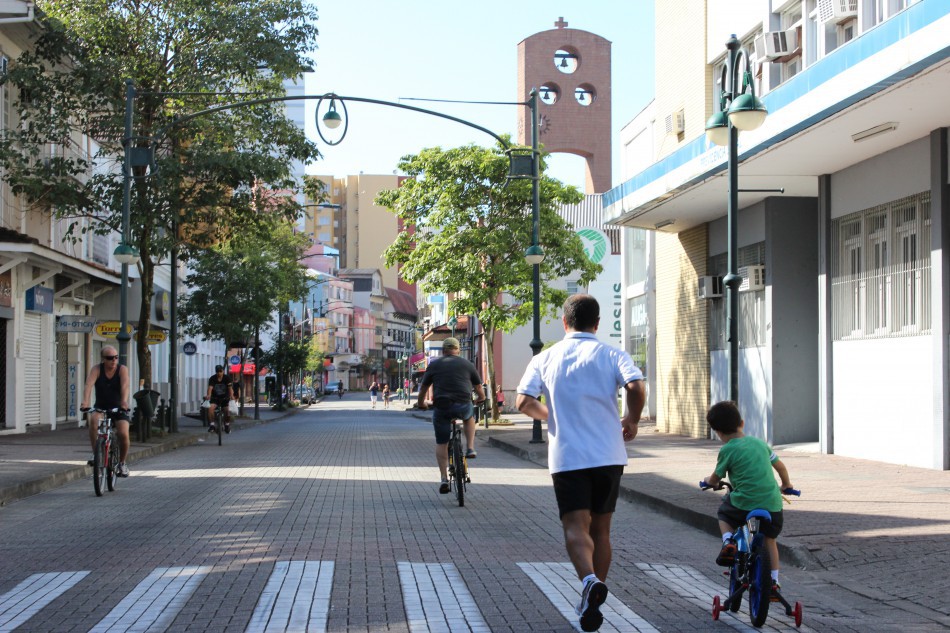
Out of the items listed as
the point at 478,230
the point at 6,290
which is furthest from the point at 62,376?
the point at 478,230

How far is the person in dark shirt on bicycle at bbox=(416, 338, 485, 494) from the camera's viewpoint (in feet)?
43.3

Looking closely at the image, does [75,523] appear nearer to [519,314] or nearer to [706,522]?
[706,522]

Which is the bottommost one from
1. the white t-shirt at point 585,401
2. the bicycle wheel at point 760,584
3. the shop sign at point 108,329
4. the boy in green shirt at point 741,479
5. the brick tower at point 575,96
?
the bicycle wheel at point 760,584

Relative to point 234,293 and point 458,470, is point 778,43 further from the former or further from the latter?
point 234,293

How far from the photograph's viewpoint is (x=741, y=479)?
22.2ft

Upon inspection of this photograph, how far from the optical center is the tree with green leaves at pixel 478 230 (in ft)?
110

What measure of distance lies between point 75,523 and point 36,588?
3.98m

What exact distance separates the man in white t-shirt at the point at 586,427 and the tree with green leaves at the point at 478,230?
26653 millimetres

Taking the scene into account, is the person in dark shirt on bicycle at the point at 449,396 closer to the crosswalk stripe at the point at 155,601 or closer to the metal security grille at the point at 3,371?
the crosswalk stripe at the point at 155,601

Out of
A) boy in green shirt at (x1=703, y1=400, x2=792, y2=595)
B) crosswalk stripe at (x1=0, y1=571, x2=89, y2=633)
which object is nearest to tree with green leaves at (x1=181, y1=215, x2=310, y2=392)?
crosswalk stripe at (x1=0, y1=571, x2=89, y2=633)

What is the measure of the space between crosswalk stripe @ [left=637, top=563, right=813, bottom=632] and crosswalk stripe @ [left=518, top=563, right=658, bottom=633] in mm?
527

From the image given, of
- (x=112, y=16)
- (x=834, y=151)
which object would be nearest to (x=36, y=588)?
(x=834, y=151)

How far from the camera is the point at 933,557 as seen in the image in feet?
28.2

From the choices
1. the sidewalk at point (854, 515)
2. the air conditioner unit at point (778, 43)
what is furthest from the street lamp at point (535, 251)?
the air conditioner unit at point (778, 43)
